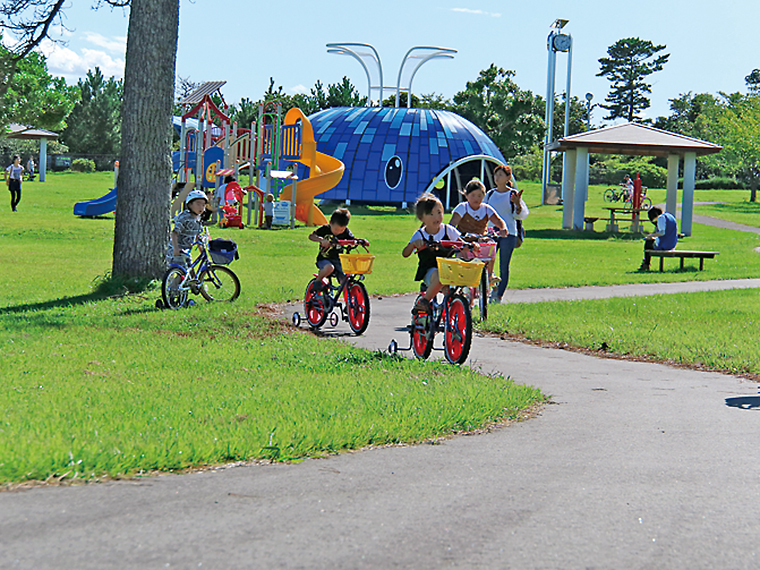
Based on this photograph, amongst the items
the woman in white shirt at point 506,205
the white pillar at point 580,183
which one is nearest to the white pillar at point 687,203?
the white pillar at point 580,183

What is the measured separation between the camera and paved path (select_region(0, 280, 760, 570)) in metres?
3.25

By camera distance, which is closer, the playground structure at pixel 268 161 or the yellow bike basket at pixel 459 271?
the yellow bike basket at pixel 459 271

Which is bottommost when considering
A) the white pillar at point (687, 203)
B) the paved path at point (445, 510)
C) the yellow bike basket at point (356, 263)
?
the paved path at point (445, 510)

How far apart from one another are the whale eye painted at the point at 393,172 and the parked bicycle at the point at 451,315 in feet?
125

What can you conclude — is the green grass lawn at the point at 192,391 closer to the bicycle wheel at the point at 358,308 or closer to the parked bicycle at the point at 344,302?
the parked bicycle at the point at 344,302

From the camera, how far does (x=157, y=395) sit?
19.4 ft

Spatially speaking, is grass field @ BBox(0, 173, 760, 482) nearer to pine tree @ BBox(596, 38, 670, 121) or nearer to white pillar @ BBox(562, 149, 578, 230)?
white pillar @ BBox(562, 149, 578, 230)

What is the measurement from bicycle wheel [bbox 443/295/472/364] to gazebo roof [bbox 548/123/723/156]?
25813 millimetres

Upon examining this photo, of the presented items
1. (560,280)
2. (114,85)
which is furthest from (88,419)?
(114,85)

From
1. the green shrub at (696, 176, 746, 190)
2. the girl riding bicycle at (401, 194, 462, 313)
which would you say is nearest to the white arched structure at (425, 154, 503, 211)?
the girl riding bicycle at (401, 194, 462, 313)

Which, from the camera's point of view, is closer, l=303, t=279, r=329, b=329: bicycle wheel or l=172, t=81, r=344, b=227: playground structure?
l=303, t=279, r=329, b=329: bicycle wheel

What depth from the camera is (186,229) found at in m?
11.0

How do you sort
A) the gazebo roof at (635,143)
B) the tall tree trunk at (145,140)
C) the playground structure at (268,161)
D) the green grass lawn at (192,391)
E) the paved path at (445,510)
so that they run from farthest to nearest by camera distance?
the gazebo roof at (635,143)
the playground structure at (268,161)
the tall tree trunk at (145,140)
the green grass lawn at (192,391)
the paved path at (445,510)

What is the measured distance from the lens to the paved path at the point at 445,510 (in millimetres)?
3254
